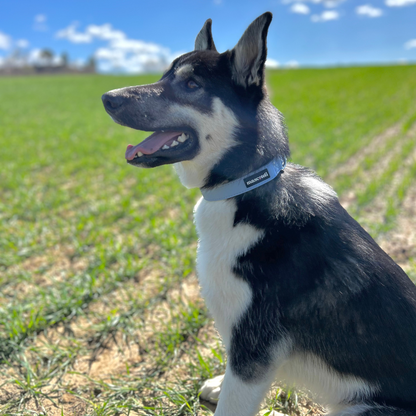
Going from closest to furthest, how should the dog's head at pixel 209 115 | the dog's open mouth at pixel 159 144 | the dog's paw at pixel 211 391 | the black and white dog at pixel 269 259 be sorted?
the black and white dog at pixel 269 259 → the dog's head at pixel 209 115 → the dog's open mouth at pixel 159 144 → the dog's paw at pixel 211 391

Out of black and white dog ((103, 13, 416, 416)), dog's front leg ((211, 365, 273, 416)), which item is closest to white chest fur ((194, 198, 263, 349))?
black and white dog ((103, 13, 416, 416))

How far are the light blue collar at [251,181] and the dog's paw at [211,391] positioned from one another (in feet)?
4.25

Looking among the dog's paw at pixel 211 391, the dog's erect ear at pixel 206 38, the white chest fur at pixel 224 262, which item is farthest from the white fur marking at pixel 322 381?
the dog's erect ear at pixel 206 38

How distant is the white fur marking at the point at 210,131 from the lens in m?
1.88

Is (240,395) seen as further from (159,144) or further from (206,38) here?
(206,38)

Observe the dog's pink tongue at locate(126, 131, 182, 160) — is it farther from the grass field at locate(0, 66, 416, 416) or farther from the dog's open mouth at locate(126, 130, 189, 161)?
the grass field at locate(0, 66, 416, 416)

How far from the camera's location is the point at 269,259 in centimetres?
171

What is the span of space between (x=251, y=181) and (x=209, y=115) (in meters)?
0.47

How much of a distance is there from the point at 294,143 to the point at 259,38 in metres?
8.34

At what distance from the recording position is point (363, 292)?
1625mm

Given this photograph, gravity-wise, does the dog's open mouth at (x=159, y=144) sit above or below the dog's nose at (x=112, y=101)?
below

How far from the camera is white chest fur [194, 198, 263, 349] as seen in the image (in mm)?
1750

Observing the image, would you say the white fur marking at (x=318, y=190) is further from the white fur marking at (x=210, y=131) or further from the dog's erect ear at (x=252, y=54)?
the dog's erect ear at (x=252, y=54)

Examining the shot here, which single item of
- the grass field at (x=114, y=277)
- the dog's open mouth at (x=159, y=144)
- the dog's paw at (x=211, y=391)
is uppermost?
the dog's open mouth at (x=159, y=144)
